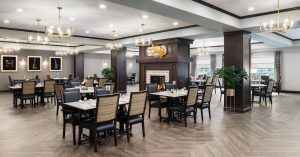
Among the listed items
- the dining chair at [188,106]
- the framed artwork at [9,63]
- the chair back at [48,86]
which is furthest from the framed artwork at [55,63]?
the dining chair at [188,106]

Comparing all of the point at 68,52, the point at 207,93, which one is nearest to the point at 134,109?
the point at 207,93

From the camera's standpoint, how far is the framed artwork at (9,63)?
542 inches

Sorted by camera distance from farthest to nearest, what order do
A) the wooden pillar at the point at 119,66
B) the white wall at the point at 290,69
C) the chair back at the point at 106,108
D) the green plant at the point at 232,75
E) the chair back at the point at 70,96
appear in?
the white wall at the point at 290,69, the wooden pillar at the point at 119,66, the green plant at the point at 232,75, the chair back at the point at 70,96, the chair back at the point at 106,108

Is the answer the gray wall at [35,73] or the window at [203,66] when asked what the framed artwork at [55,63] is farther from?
the window at [203,66]

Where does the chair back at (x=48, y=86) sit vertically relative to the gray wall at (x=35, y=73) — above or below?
below

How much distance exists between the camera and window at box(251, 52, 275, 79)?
14.3m

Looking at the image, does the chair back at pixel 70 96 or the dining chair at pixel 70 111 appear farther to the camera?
the chair back at pixel 70 96

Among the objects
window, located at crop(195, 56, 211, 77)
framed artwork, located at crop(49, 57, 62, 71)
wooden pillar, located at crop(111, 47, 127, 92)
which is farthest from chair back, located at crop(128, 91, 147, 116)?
window, located at crop(195, 56, 211, 77)

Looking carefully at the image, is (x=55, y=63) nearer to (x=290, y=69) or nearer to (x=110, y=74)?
(x=110, y=74)

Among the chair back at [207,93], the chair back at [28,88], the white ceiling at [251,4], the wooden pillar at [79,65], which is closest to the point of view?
the white ceiling at [251,4]

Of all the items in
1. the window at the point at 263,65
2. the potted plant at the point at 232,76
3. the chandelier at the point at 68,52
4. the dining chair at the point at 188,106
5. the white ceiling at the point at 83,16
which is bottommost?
the dining chair at the point at 188,106

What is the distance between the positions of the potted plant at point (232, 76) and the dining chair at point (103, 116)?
4.50 meters

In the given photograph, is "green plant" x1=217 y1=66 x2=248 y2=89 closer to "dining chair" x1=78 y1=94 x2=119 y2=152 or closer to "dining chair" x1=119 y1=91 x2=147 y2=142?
"dining chair" x1=119 y1=91 x2=147 y2=142

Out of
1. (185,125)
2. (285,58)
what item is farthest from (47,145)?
(285,58)
